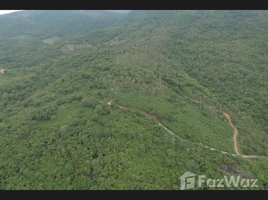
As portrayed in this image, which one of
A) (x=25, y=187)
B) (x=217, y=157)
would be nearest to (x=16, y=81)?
(x=25, y=187)

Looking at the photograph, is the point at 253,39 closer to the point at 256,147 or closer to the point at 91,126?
the point at 256,147

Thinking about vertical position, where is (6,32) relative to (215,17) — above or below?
below

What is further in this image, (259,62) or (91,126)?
(259,62)

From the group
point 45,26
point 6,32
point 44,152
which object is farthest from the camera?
point 45,26

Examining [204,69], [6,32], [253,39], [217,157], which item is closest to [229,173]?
[217,157]

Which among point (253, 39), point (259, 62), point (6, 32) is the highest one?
point (253, 39)

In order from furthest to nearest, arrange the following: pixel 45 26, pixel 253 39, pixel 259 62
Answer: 1. pixel 45 26
2. pixel 253 39
3. pixel 259 62
